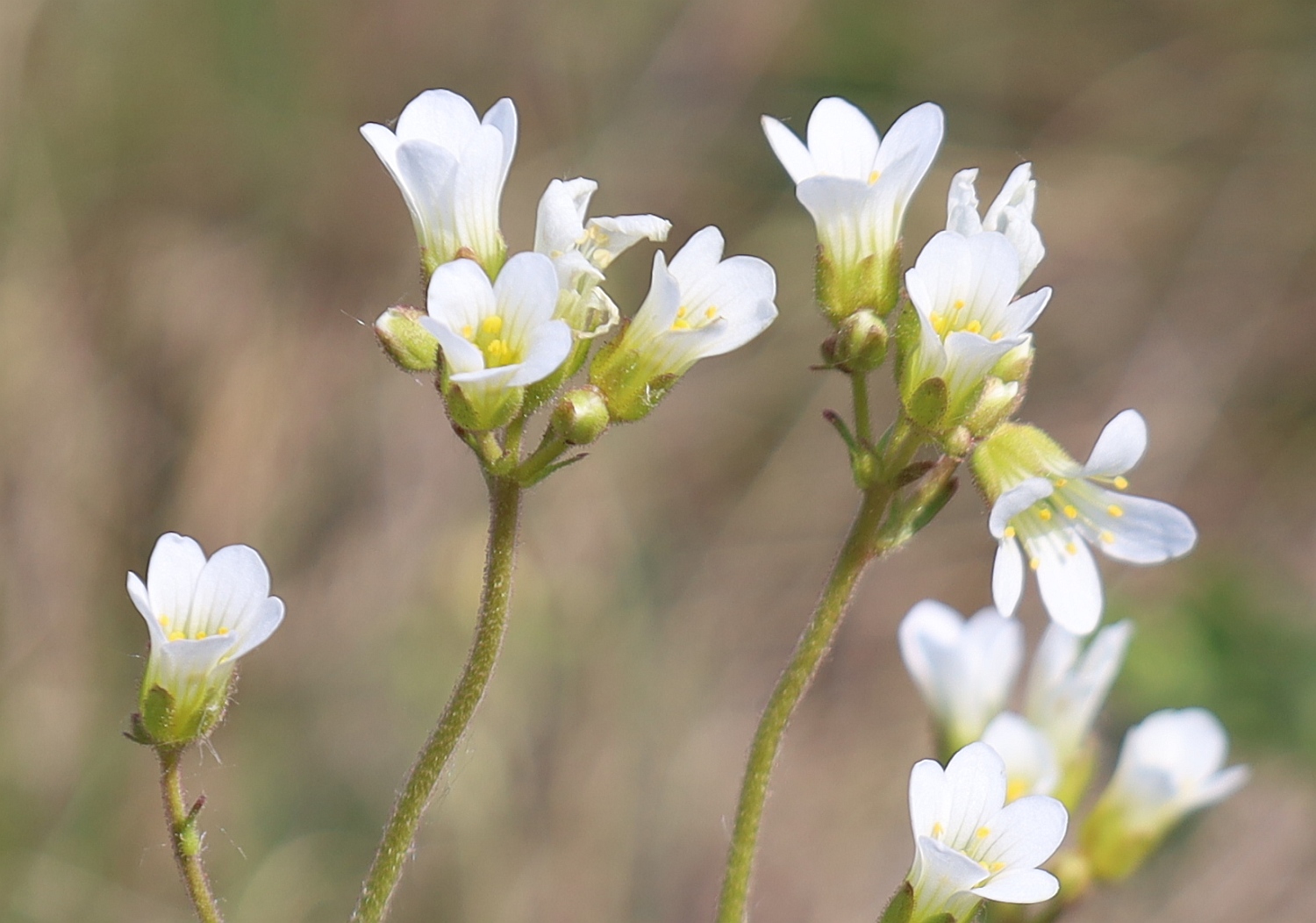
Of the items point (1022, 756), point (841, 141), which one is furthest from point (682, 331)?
point (1022, 756)

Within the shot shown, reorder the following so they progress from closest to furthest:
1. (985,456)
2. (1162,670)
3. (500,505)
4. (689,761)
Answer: (500,505), (985,456), (1162,670), (689,761)

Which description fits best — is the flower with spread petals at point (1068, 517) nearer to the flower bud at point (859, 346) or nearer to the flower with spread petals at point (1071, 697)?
the flower bud at point (859, 346)

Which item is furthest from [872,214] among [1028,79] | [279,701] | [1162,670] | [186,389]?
[1028,79]

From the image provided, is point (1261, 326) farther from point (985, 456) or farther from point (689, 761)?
point (985, 456)

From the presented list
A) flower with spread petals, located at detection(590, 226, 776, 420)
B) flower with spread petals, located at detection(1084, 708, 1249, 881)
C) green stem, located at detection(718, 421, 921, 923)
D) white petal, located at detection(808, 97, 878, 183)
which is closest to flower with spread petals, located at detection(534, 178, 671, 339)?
flower with spread petals, located at detection(590, 226, 776, 420)

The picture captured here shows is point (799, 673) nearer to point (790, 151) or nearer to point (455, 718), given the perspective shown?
point (455, 718)

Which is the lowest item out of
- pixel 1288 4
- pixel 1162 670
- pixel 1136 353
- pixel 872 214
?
pixel 872 214
